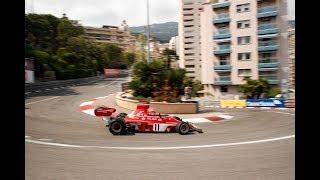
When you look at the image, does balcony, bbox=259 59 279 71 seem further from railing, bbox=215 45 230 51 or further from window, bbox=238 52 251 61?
railing, bbox=215 45 230 51

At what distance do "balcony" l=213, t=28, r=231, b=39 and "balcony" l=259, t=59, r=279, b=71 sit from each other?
6.70m

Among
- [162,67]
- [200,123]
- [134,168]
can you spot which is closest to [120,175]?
[134,168]

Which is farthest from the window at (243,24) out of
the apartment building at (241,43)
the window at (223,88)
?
the window at (223,88)

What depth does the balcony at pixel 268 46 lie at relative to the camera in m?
46.3

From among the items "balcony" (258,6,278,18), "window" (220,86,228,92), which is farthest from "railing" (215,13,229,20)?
"window" (220,86,228,92)

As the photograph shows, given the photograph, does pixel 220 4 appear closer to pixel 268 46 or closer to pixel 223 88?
pixel 268 46

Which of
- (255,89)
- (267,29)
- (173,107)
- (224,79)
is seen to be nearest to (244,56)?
(224,79)

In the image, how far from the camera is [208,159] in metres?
8.76

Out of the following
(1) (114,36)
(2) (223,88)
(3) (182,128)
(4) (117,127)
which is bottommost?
(3) (182,128)

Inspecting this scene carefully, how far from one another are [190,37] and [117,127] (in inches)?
3655

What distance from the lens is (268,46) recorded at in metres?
46.8

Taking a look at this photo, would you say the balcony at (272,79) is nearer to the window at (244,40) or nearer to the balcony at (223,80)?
the balcony at (223,80)
